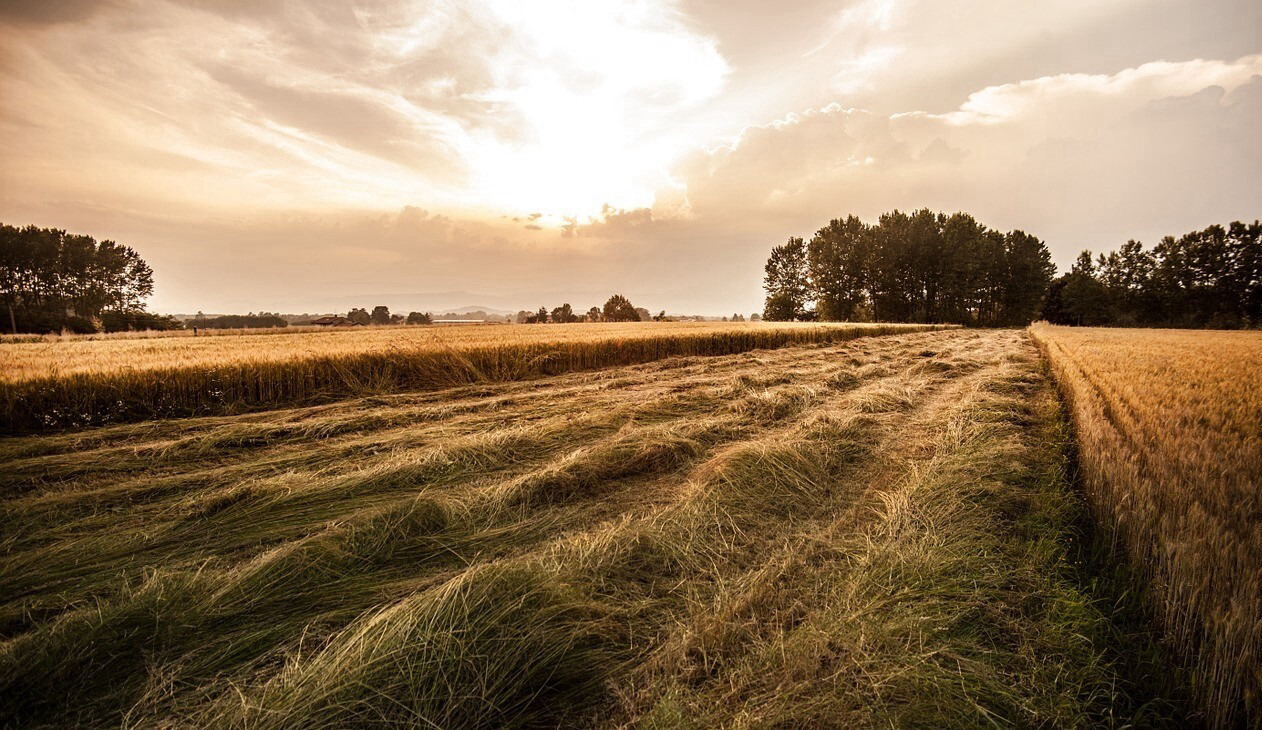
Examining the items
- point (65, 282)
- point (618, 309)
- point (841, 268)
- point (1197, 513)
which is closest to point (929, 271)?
point (841, 268)

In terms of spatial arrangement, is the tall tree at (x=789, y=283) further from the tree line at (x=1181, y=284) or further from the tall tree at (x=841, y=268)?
the tree line at (x=1181, y=284)

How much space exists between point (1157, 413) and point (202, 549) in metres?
7.71

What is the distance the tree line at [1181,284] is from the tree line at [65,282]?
111446 mm

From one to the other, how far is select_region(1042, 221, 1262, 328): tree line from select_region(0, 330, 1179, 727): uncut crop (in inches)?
2826

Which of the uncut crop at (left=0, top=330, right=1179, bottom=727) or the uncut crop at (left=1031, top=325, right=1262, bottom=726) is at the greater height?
the uncut crop at (left=1031, top=325, right=1262, bottom=726)

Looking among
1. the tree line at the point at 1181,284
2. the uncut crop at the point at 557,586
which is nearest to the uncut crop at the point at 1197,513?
the uncut crop at the point at 557,586

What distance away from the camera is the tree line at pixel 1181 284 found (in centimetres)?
4675

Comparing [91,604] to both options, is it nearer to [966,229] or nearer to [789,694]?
[789,694]

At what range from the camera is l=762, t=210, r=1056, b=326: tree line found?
56.1 m

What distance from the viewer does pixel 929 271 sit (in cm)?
5716

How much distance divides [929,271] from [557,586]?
69.4m

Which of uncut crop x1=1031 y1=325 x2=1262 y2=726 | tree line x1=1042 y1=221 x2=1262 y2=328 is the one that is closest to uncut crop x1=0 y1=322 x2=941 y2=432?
uncut crop x1=1031 y1=325 x2=1262 y2=726

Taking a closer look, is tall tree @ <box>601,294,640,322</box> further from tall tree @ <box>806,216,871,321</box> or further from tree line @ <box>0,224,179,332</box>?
A: tree line @ <box>0,224,179,332</box>

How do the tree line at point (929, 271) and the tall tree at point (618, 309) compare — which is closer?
the tree line at point (929, 271)
